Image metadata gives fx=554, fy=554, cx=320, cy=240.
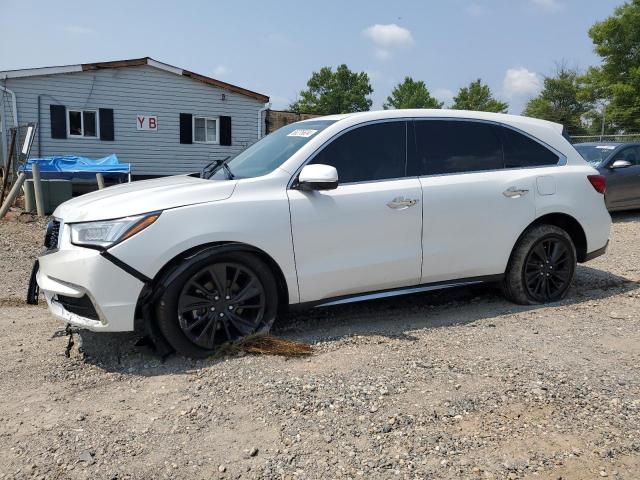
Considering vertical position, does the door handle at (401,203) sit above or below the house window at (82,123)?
below

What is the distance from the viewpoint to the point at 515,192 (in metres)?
4.78

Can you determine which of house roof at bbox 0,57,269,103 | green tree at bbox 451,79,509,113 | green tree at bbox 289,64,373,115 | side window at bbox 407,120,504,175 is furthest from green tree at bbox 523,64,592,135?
side window at bbox 407,120,504,175

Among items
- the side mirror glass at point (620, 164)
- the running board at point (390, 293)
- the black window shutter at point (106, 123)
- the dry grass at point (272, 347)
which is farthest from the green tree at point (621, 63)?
the dry grass at point (272, 347)

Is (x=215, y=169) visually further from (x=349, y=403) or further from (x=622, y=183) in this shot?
(x=622, y=183)

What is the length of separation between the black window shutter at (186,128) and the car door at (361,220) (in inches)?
629

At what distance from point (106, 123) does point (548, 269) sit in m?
16.3

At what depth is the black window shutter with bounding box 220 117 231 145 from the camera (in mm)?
19891

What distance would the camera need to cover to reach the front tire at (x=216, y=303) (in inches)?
144

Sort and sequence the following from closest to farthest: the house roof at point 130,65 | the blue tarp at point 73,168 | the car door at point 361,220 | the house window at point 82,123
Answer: the car door at point 361,220, the blue tarp at point 73,168, the house roof at point 130,65, the house window at point 82,123

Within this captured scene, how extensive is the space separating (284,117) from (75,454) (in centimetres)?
2086

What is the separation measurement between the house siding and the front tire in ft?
45.4

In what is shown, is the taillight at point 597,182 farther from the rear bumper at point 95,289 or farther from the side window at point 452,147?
the rear bumper at point 95,289

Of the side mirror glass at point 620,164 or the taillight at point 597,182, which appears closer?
the taillight at point 597,182

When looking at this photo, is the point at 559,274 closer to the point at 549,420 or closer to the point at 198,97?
the point at 549,420
